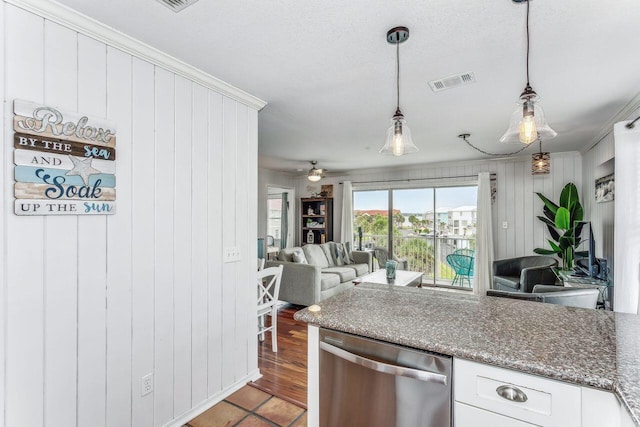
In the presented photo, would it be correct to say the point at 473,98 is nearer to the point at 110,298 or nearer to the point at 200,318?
the point at 200,318

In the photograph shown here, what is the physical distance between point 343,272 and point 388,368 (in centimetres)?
378

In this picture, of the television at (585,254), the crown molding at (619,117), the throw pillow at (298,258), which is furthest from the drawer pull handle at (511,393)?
the throw pillow at (298,258)

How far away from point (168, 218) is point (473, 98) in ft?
8.46

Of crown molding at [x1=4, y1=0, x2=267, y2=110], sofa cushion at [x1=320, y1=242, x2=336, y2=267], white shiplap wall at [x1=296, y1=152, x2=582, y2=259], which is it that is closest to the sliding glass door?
white shiplap wall at [x1=296, y1=152, x2=582, y2=259]

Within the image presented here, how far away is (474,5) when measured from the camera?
57.2 inches

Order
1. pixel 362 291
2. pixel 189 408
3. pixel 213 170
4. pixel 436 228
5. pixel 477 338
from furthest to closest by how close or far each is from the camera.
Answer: pixel 436 228 < pixel 213 170 < pixel 189 408 < pixel 362 291 < pixel 477 338

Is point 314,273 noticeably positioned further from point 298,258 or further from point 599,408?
point 599,408

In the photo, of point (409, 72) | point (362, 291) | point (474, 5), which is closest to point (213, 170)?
point (362, 291)

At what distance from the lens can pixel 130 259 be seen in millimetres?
1782

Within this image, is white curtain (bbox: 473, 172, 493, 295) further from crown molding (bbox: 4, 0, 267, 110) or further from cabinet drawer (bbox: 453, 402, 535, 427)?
cabinet drawer (bbox: 453, 402, 535, 427)

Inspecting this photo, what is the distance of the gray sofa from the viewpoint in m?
4.29

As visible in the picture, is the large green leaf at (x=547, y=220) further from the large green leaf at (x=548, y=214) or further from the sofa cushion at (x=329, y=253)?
the sofa cushion at (x=329, y=253)

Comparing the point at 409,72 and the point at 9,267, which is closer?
the point at 9,267

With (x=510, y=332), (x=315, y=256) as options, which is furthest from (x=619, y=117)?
(x=315, y=256)
